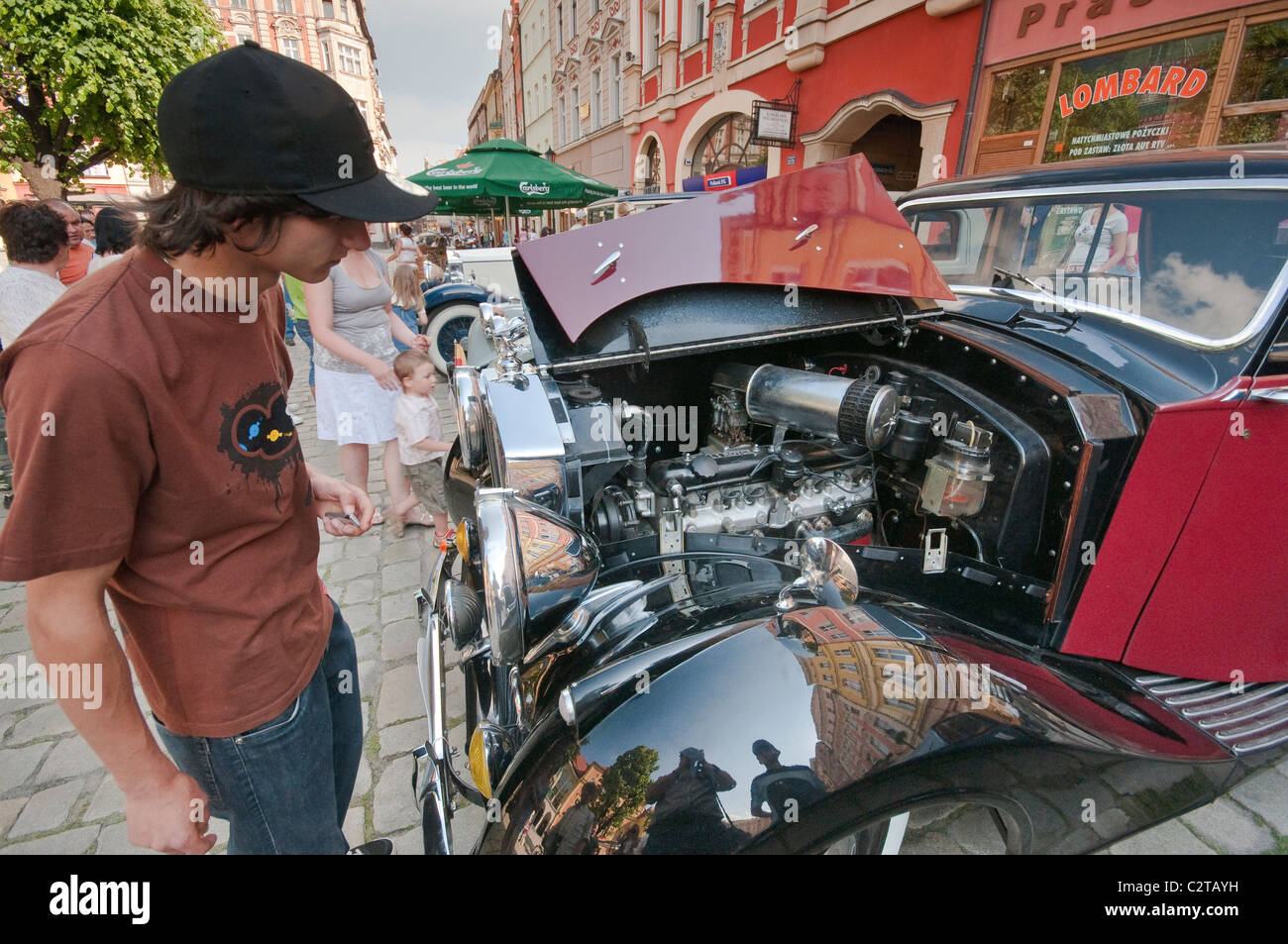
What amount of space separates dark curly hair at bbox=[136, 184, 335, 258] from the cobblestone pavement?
63.9 inches

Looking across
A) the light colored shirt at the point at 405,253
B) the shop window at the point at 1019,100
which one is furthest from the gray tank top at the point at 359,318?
the shop window at the point at 1019,100

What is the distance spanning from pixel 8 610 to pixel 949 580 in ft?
14.6

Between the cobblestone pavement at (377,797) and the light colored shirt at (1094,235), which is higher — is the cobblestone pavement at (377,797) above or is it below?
below

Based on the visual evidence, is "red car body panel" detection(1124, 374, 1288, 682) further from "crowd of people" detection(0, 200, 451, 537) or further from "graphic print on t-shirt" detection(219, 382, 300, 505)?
"crowd of people" detection(0, 200, 451, 537)

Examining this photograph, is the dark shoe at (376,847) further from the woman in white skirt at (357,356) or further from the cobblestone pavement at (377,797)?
the woman in white skirt at (357,356)

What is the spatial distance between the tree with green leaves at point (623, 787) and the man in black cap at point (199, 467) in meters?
0.60

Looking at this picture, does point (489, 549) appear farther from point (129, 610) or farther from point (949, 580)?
point (949, 580)

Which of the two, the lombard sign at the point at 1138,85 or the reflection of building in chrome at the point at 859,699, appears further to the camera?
the lombard sign at the point at 1138,85

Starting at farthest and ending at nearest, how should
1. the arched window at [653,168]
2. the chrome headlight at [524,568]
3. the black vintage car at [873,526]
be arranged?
the arched window at [653,168] → the chrome headlight at [524,568] → the black vintage car at [873,526]

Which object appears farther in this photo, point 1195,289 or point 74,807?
point 74,807

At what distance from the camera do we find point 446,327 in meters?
7.13

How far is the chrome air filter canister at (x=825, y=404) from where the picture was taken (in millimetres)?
1789

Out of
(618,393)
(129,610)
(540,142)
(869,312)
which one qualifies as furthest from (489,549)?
(540,142)

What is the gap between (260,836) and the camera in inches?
45.2
